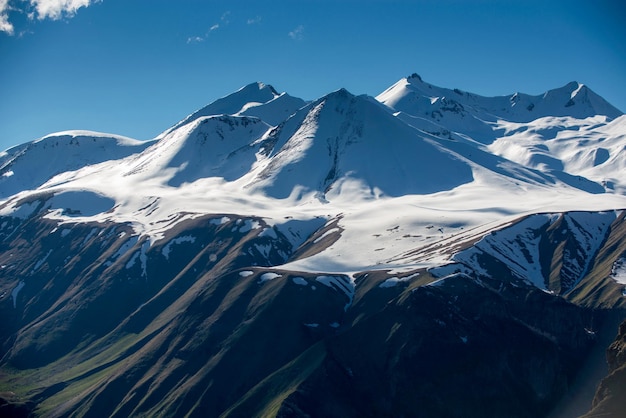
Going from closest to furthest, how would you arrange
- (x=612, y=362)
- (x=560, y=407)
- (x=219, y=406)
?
(x=612, y=362), (x=560, y=407), (x=219, y=406)

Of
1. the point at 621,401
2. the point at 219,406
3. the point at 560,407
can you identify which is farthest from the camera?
the point at 219,406

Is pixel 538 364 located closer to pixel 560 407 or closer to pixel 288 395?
pixel 560 407

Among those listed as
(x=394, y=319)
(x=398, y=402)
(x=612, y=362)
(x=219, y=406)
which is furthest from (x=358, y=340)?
(x=612, y=362)

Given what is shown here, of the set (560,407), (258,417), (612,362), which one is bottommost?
(560,407)

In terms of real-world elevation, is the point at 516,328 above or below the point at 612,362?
below

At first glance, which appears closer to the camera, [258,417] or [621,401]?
[621,401]

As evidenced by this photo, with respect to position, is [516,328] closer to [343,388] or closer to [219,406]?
[343,388]
